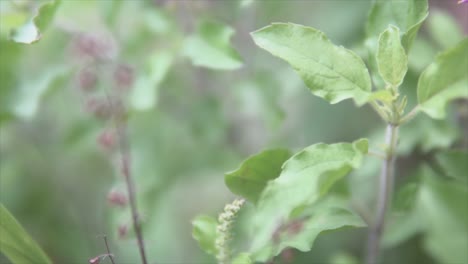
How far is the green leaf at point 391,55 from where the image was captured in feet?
1.89

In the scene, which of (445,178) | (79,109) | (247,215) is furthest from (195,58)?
(79,109)

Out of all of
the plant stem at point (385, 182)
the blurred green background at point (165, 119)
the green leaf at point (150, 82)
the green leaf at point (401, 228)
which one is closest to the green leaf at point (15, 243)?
the blurred green background at point (165, 119)

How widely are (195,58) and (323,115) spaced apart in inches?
21.3

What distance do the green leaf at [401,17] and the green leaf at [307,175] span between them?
125mm

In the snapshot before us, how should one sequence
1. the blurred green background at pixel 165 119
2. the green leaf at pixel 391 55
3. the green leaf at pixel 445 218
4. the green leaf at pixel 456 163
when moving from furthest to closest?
1. the blurred green background at pixel 165 119
2. the green leaf at pixel 445 218
3. the green leaf at pixel 456 163
4. the green leaf at pixel 391 55

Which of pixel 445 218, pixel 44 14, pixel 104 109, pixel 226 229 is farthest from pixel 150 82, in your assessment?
pixel 445 218

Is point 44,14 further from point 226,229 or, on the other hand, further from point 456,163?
point 456,163

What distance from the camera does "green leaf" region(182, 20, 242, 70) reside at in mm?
764

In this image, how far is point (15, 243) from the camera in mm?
648

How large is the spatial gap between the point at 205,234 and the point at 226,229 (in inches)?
2.5

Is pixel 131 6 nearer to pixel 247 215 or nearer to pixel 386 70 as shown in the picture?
pixel 247 215

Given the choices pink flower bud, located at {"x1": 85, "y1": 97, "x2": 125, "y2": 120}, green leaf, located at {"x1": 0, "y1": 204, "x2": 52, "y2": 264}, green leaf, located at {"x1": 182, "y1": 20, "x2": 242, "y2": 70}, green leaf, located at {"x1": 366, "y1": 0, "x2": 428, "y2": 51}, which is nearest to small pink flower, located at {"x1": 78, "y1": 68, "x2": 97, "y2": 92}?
pink flower bud, located at {"x1": 85, "y1": 97, "x2": 125, "y2": 120}

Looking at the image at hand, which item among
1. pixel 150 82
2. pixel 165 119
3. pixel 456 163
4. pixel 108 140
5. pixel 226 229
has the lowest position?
pixel 226 229

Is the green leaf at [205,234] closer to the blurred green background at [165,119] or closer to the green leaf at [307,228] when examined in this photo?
the green leaf at [307,228]
